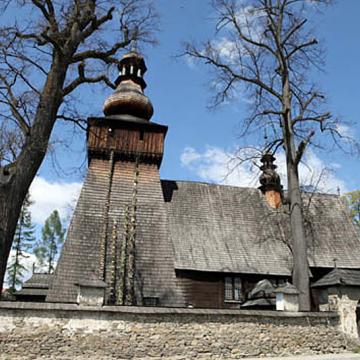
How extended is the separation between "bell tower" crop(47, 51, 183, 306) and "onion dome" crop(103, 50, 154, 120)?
0.05m

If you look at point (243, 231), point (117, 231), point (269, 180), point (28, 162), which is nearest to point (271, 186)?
point (269, 180)

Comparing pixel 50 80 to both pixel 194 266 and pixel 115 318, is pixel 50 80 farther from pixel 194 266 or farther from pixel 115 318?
pixel 194 266

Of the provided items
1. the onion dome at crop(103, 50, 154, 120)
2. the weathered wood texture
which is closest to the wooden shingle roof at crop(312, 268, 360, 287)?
the weathered wood texture

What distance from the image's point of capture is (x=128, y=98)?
20.3 m

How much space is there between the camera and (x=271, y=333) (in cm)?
1077

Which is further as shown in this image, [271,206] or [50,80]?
[271,206]

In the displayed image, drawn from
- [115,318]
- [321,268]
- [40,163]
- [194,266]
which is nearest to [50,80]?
[40,163]

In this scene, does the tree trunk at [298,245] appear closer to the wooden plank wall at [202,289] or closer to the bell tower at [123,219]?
the wooden plank wall at [202,289]

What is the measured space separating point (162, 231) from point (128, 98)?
Answer: 280 inches

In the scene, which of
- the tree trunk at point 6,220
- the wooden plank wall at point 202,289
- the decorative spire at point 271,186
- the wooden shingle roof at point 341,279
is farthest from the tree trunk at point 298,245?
the tree trunk at point 6,220

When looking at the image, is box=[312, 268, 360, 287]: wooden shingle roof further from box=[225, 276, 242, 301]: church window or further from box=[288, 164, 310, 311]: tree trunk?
box=[225, 276, 242, 301]: church window

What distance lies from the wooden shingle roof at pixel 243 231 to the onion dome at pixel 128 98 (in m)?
3.96

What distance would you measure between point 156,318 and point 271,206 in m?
13.1

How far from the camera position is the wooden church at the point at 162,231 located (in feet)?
52.1
